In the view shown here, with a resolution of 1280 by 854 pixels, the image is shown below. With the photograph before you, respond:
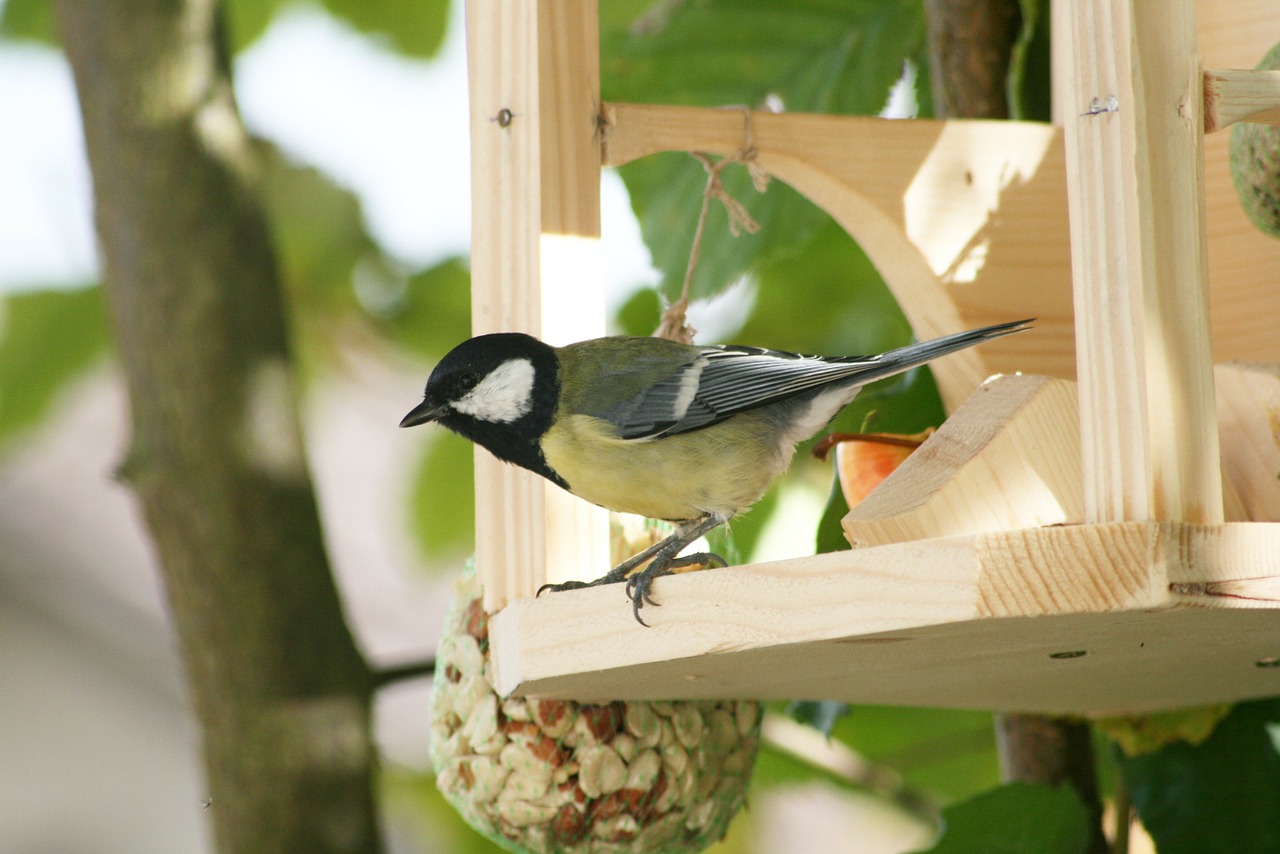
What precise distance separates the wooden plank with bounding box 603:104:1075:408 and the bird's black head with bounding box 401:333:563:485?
0.26m

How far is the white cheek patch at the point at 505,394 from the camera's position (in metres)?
1.13

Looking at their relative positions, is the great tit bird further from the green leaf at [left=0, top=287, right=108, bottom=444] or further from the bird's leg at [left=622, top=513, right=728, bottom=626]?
the green leaf at [left=0, top=287, right=108, bottom=444]

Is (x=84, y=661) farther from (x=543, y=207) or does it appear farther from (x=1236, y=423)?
(x=1236, y=423)

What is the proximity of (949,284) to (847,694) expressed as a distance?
40 cm

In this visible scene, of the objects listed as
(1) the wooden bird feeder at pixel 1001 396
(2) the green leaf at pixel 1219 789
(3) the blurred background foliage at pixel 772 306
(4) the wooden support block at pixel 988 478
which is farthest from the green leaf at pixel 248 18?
(2) the green leaf at pixel 1219 789

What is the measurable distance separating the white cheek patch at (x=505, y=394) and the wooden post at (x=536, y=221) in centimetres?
3

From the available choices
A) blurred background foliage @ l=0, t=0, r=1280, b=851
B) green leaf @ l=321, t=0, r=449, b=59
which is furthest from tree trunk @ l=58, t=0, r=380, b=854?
green leaf @ l=321, t=0, r=449, b=59

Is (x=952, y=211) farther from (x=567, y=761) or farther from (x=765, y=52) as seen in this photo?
(x=567, y=761)

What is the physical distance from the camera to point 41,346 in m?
1.82

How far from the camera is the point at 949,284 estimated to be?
1288 millimetres

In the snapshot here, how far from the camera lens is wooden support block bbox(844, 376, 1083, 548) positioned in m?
0.86

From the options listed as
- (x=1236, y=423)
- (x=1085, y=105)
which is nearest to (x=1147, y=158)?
(x=1085, y=105)

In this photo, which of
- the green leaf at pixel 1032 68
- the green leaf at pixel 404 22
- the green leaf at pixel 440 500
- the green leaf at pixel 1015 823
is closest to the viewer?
the green leaf at pixel 1015 823

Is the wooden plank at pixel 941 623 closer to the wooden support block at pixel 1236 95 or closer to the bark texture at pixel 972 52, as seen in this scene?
the wooden support block at pixel 1236 95
